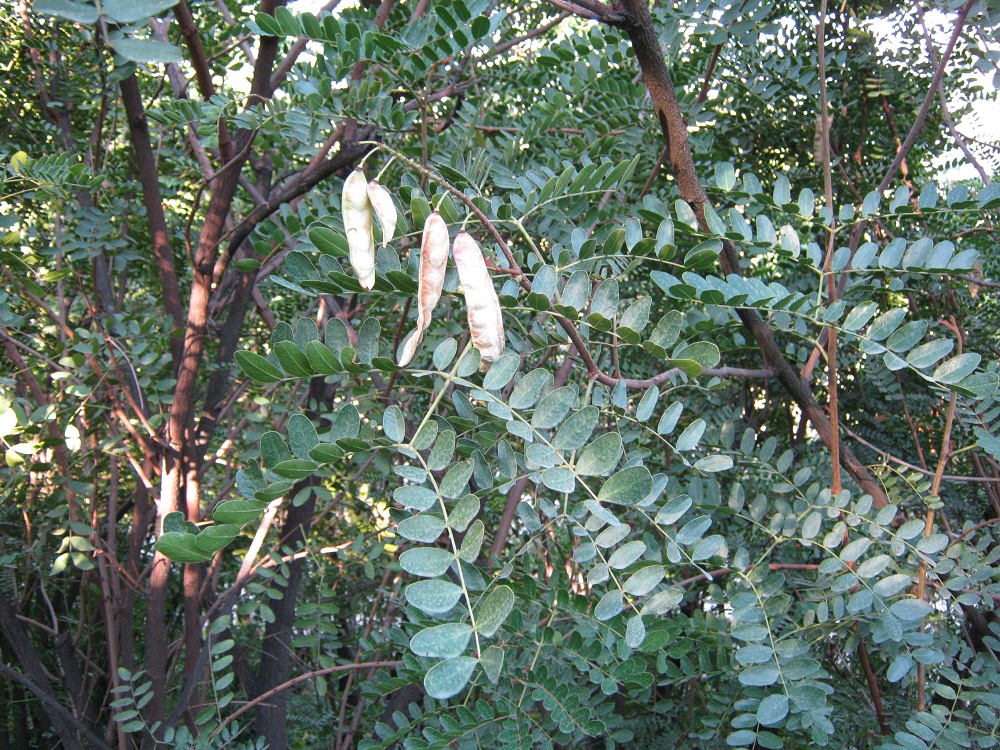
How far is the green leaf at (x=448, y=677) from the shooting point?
47 centimetres

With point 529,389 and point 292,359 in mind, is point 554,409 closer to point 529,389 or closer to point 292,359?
point 529,389

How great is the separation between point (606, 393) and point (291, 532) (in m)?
0.88

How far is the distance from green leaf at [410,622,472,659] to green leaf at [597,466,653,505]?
0.16 m

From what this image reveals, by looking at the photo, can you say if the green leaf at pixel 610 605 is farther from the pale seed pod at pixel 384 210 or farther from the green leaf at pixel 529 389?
the pale seed pod at pixel 384 210

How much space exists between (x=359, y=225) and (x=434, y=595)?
300 millimetres

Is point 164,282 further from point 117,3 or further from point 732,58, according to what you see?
point 732,58

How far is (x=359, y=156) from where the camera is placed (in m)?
1.23

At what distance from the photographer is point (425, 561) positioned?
0.54 meters

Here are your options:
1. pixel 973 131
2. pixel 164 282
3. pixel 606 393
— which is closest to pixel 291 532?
pixel 164 282

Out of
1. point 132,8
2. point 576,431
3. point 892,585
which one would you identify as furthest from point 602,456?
point 132,8

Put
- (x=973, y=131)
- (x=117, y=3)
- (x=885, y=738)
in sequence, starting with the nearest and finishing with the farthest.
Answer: (x=117, y=3) → (x=885, y=738) → (x=973, y=131)

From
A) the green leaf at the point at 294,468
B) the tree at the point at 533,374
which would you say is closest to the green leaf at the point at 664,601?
the tree at the point at 533,374

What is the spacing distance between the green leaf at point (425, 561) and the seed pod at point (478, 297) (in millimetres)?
166

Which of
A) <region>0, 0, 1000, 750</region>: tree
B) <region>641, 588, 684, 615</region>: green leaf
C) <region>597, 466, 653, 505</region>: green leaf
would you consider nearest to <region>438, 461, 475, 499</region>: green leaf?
<region>0, 0, 1000, 750</region>: tree
